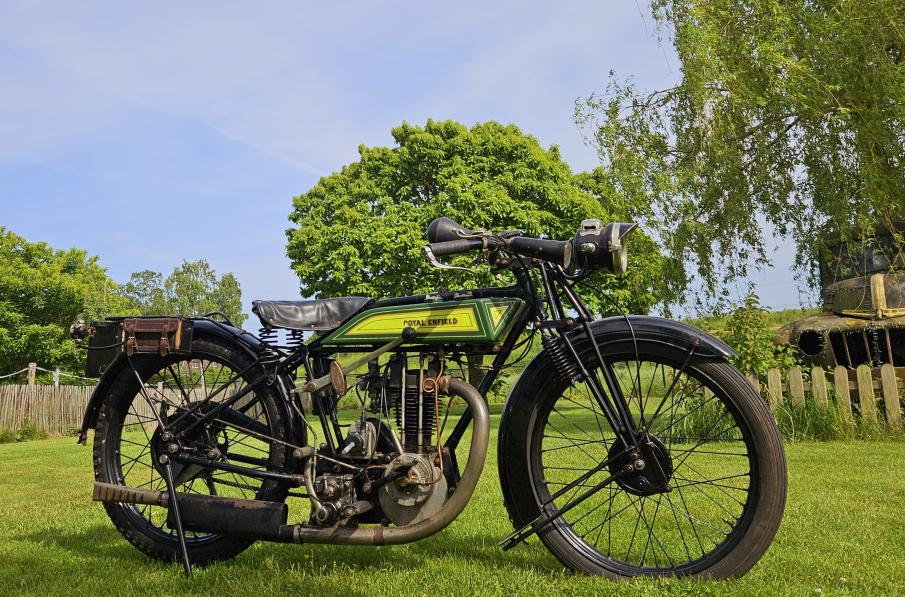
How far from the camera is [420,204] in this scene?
2544 cm

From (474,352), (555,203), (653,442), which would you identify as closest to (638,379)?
(653,442)

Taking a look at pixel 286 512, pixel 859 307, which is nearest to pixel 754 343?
pixel 859 307

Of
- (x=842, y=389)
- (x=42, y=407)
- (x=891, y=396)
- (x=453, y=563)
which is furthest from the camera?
(x=42, y=407)

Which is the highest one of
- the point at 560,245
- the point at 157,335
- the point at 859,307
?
the point at 859,307

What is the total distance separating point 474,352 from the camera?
11.2 ft

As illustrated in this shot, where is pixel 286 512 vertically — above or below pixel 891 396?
below

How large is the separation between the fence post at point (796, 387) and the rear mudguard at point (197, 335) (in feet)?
26.4

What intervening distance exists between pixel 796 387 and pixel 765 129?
15.0 feet

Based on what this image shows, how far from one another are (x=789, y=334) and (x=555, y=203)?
46.2 feet

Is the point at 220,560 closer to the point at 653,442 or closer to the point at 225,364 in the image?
the point at 225,364

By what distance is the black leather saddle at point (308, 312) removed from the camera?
3.62m

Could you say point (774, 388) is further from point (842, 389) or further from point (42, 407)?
point (42, 407)

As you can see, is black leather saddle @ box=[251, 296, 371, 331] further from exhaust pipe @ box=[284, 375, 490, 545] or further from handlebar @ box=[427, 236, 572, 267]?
exhaust pipe @ box=[284, 375, 490, 545]

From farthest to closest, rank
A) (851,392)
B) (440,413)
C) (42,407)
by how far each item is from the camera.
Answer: (42,407) → (851,392) → (440,413)
